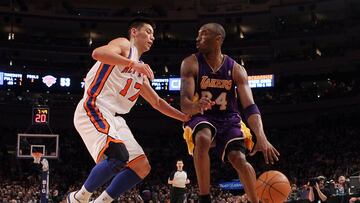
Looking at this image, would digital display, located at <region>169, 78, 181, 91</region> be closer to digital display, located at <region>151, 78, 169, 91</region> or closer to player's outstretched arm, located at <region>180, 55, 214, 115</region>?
→ digital display, located at <region>151, 78, 169, 91</region>

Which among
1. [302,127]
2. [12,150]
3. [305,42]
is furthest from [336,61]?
[12,150]

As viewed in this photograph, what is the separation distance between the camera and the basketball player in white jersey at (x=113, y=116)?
222 inches

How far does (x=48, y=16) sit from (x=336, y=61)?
2053 cm

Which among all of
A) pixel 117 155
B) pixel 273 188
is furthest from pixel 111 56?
pixel 273 188

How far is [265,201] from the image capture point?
610 cm

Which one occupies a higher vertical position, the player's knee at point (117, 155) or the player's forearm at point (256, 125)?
the player's forearm at point (256, 125)

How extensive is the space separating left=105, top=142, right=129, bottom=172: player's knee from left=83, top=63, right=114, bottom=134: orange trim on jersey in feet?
0.81

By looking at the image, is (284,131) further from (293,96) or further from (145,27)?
(145,27)

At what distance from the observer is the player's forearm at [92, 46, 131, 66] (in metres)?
5.64

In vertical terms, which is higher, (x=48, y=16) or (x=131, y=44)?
(x=48, y=16)

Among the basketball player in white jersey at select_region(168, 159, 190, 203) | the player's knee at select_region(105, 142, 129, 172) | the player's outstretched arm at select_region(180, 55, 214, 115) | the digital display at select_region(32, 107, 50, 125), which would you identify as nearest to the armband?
the player's outstretched arm at select_region(180, 55, 214, 115)

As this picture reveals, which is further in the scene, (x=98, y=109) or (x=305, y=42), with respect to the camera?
(x=305, y=42)

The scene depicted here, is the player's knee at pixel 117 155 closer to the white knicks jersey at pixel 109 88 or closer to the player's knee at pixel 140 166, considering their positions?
the player's knee at pixel 140 166

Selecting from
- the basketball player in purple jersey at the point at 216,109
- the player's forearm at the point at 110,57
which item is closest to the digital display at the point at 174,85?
the basketball player in purple jersey at the point at 216,109
